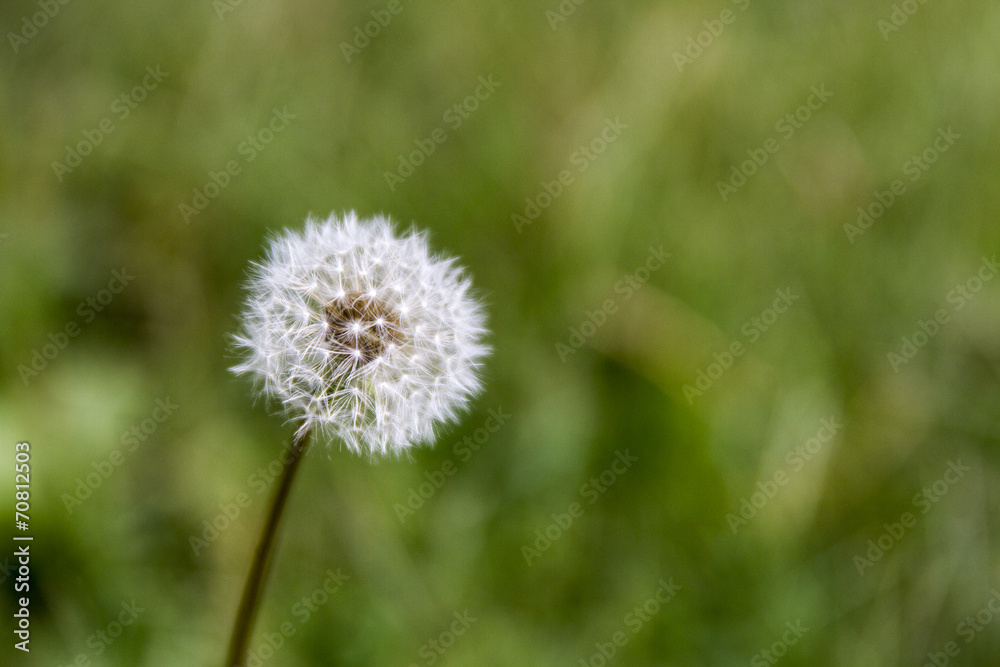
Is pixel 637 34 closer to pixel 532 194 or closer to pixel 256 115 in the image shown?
pixel 532 194


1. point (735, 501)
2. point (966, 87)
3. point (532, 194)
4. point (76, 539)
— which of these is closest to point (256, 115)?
point (532, 194)
